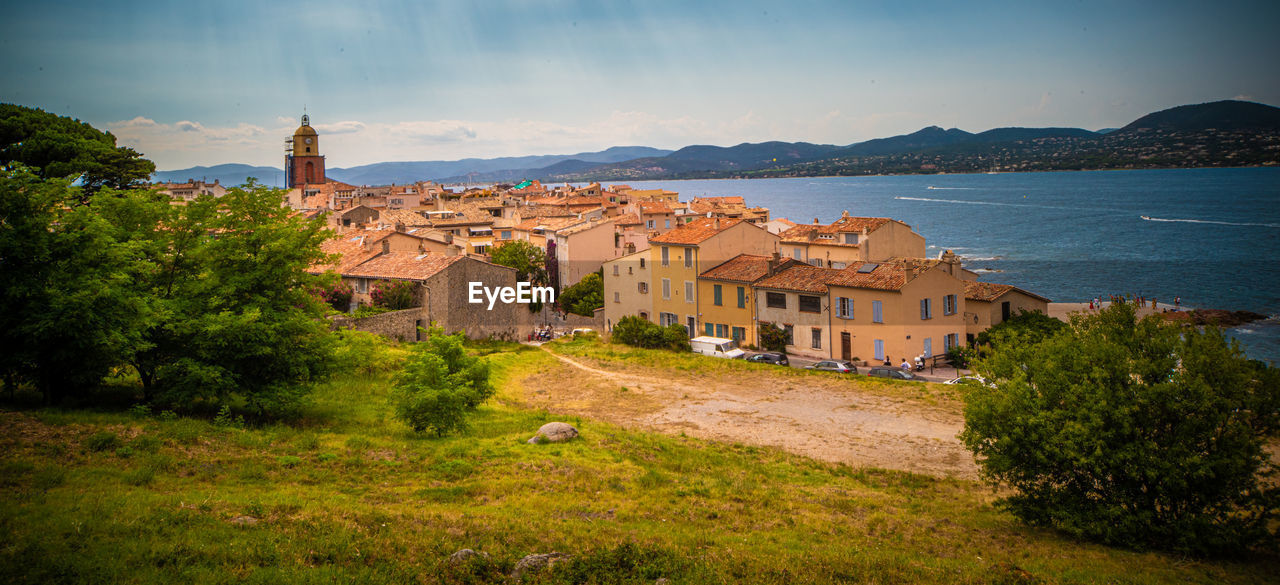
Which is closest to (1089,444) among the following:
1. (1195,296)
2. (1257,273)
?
(1195,296)

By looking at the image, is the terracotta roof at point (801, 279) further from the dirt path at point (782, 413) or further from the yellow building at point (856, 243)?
the yellow building at point (856, 243)

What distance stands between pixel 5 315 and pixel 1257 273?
94.5 metres

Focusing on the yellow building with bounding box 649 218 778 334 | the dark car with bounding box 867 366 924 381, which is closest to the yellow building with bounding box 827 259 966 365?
the dark car with bounding box 867 366 924 381

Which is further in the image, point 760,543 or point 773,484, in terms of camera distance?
point 773,484

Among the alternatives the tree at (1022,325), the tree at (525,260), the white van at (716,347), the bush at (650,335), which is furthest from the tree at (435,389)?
Answer: the tree at (525,260)

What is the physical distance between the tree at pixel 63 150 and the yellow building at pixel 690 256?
27.2 meters

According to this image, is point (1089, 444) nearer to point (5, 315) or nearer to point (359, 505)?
point (359, 505)

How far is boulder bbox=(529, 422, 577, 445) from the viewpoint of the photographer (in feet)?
65.5

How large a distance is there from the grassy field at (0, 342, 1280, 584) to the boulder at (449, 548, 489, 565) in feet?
0.39

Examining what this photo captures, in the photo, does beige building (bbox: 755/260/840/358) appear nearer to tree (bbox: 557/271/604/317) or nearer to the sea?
tree (bbox: 557/271/604/317)

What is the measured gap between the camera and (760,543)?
13.0 meters

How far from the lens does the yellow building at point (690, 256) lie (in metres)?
45.5

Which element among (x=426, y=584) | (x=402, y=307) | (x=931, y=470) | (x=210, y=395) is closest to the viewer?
(x=426, y=584)

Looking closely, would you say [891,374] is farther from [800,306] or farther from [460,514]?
[460,514]
